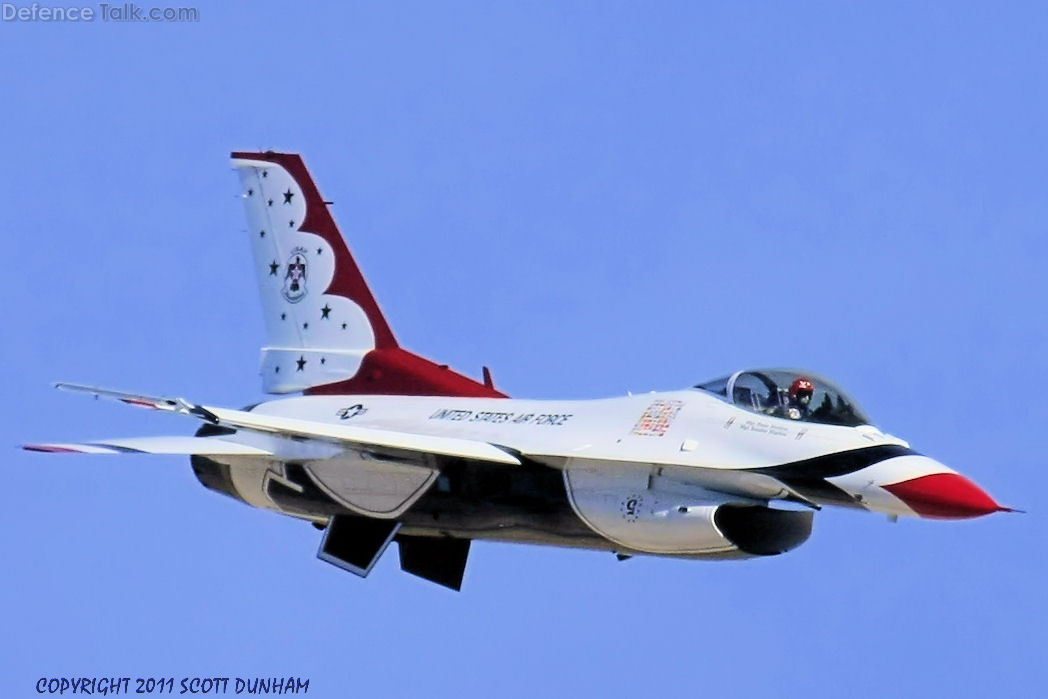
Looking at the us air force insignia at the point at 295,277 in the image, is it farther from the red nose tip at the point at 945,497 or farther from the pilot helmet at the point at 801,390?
the red nose tip at the point at 945,497

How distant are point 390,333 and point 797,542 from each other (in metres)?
5.71

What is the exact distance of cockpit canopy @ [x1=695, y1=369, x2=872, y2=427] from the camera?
1817cm

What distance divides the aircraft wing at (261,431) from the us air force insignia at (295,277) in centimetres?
286

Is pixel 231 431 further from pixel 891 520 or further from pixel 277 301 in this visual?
pixel 891 520

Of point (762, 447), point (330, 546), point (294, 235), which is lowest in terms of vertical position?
point (330, 546)

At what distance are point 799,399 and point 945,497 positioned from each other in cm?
165

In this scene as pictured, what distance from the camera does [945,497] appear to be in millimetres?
17203

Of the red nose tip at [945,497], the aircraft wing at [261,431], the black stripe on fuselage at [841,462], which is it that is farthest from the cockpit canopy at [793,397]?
the aircraft wing at [261,431]

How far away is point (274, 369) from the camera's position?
22.7 meters

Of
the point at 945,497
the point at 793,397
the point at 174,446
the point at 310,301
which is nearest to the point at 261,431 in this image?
the point at 174,446

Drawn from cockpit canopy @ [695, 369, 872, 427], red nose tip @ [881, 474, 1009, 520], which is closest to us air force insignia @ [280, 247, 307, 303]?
cockpit canopy @ [695, 369, 872, 427]

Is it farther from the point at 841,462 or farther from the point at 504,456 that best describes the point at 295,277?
the point at 841,462

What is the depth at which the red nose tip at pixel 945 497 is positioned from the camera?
674 inches

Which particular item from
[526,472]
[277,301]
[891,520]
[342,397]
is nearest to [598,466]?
[526,472]
